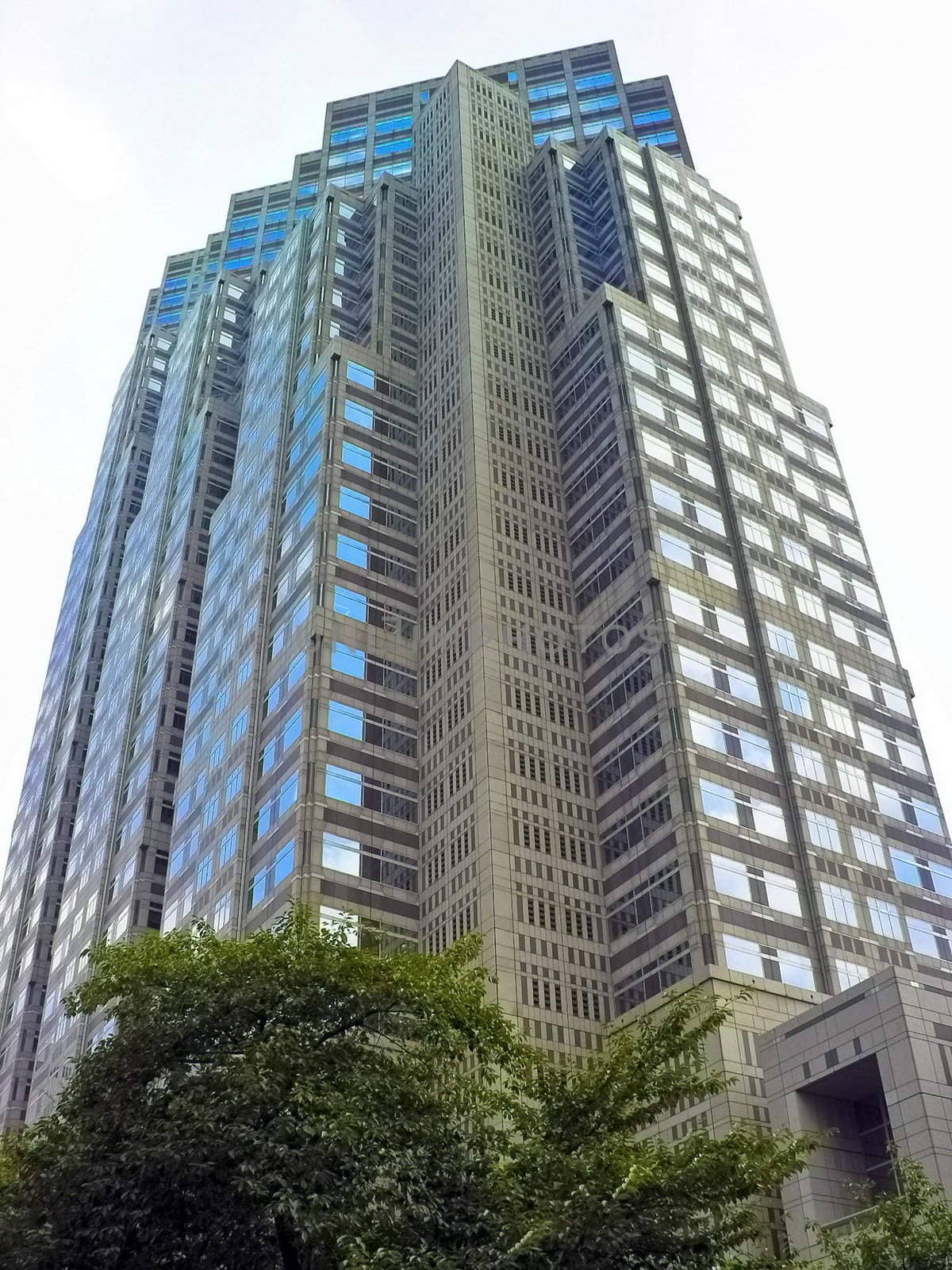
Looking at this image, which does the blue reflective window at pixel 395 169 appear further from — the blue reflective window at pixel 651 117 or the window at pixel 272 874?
the window at pixel 272 874

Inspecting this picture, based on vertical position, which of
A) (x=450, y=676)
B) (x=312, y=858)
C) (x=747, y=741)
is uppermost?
(x=450, y=676)

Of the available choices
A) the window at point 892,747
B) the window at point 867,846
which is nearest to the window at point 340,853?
the window at point 867,846

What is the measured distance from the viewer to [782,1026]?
70.4 metres

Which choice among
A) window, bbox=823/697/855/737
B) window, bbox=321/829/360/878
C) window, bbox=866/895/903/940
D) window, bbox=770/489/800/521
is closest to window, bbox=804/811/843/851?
window, bbox=866/895/903/940

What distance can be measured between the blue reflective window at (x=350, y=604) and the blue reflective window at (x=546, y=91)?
96.7 metres

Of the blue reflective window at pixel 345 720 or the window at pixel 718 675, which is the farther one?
the blue reflective window at pixel 345 720

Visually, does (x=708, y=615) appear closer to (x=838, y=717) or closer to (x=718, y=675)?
(x=718, y=675)

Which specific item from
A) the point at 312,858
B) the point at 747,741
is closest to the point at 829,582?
the point at 747,741

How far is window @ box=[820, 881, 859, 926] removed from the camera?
279ft

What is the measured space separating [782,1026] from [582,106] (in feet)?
433

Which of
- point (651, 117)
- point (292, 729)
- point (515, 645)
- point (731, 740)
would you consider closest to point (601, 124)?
point (651, 117)

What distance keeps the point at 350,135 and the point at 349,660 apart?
115661 mm

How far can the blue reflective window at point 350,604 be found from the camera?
3944 inches

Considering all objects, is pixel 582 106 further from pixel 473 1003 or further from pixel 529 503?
pixel 473 1003
